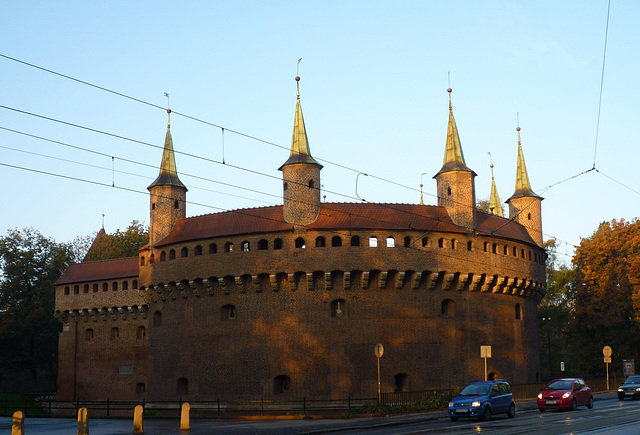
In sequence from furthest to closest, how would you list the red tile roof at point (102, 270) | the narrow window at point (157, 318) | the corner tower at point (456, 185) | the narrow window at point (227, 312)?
the red tile roof at point (102, 270) → the narrow window at point (157, 318) → the corner tower at point (456, 185) → the narrow window at point (227, 312)

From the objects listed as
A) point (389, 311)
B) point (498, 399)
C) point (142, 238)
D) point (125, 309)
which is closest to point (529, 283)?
point (389, 311)

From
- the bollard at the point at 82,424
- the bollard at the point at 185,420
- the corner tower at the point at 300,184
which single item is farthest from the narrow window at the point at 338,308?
the bollard at the point at 82,424

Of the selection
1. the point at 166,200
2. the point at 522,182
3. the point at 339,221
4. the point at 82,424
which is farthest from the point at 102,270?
the point at 82,424

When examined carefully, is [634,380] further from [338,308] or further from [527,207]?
[527,207]

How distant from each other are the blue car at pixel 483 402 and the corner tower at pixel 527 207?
24.0 meters

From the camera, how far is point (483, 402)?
26.1 meters

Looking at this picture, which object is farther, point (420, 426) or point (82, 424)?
point (420, 426)

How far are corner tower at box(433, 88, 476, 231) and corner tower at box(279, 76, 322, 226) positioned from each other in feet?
24.8

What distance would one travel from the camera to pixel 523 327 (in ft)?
149

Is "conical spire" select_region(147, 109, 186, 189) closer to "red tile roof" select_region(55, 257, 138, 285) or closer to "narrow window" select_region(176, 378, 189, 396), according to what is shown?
"red tile roof" select_region(55, 257, 138, 285)

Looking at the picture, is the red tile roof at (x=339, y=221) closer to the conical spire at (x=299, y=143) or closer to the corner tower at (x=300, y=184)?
the corner tower at (x=300, y=184)

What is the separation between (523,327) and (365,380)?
1248 centimetres

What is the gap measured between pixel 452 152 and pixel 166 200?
1739cm

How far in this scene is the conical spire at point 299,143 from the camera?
1618 inches
